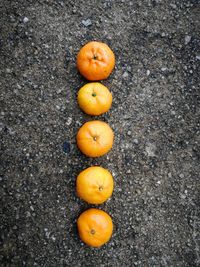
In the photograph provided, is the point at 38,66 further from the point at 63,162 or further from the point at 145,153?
the point at 145,153

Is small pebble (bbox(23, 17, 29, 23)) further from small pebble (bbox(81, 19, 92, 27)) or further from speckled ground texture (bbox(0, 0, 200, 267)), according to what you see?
small pebble (bbox(81, 19, 92, 27))

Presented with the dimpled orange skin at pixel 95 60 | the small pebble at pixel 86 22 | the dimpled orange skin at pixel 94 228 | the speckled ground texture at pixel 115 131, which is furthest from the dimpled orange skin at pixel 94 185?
the small pebble at pixel 86 22

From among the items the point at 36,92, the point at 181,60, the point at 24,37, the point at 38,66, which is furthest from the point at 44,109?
the point at 181,60

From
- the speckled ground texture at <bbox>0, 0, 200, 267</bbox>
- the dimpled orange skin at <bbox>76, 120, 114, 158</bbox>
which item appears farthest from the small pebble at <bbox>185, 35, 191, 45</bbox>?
the dimpled orange skin at <bbox>76, 120, 114, 158</bbox>

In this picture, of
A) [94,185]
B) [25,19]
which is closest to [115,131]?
[94,185]

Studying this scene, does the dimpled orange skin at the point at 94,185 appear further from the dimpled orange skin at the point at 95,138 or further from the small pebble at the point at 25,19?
the small pebble at the point at 25,19

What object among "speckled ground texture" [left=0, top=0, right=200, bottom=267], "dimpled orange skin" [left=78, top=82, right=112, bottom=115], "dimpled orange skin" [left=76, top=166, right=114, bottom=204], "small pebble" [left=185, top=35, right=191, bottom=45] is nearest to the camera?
"dimpled orange skin" [left=76, top=166, right=114, bottom=204]

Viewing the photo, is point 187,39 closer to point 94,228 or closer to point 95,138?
point 95,138
